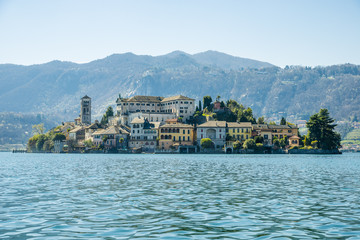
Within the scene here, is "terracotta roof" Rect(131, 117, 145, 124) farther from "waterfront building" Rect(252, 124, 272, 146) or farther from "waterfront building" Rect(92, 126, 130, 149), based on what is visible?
"waterfront building" Rect(252, 124, 272, 146)

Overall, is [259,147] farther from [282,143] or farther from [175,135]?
[175,135]

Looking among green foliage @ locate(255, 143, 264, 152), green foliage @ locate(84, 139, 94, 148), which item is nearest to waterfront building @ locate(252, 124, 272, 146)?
green foliage @ locate(255, 143, 264, 152)

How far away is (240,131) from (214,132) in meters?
9.28

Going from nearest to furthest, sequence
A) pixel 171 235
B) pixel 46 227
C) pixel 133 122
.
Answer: pixel 171 235, pixel 46 227, pixel 133 122

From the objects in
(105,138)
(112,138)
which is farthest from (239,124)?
(105,138)

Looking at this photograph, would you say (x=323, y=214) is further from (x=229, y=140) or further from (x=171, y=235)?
(x=229, y=140)

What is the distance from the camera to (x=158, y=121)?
198 metres

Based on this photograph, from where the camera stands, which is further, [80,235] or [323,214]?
[323,214]

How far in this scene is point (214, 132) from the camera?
168250mm

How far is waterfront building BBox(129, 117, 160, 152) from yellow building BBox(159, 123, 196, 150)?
4.45 meters

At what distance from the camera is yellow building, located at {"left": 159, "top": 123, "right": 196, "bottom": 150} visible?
170m

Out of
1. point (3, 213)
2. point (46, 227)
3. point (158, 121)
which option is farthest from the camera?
point (158, 121)

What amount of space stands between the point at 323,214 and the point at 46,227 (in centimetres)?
1371

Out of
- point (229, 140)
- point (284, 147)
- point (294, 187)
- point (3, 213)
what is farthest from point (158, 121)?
point (3, 213)
